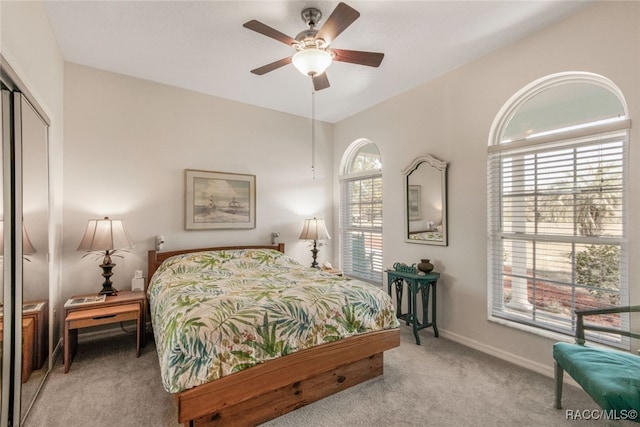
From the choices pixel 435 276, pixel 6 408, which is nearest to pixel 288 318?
pixel 6 408

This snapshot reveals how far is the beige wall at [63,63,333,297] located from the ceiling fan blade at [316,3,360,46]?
230 centimetres

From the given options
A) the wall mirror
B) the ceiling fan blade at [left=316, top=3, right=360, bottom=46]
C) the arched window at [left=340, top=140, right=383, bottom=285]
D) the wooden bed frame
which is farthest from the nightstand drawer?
the wall mirror

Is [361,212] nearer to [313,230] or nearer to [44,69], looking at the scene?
[313,230]

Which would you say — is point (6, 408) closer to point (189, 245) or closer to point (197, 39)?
point (189, 245)

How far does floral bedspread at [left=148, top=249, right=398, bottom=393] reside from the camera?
1.70m

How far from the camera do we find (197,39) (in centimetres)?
264

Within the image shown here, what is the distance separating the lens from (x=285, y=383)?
1951 mm

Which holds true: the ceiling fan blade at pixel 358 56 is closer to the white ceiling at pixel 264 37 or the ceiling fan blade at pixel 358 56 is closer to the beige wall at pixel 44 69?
the white ceiling at pixel 264 37

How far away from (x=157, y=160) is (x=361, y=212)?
282 cm

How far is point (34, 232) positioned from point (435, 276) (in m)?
3.45

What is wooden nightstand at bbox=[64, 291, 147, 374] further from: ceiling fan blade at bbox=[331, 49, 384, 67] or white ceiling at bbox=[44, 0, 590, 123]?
ceiling fan blade at bbox=[331, 49, 384, 67]

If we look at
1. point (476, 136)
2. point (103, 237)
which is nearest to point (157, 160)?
point (103, 237)

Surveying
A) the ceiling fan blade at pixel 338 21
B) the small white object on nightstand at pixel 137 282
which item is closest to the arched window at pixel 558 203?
the ceiling fan blade at pixel 338 21

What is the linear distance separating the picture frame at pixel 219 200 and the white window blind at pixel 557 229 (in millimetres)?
2904
